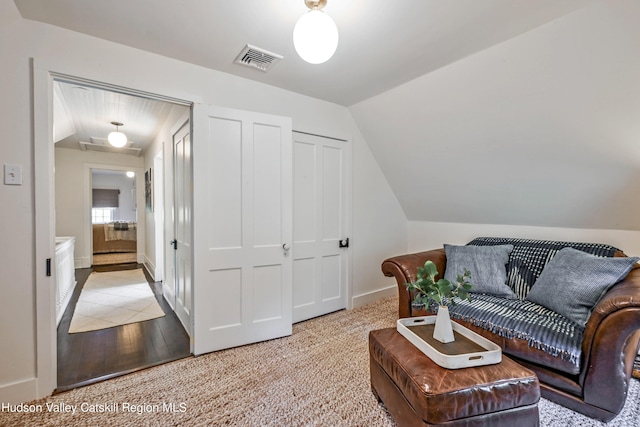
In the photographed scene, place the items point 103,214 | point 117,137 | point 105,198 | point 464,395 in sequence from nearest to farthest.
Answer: point 464,395 < point 117,137 < point 105,198 < point 103,214

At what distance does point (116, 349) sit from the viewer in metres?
2.46

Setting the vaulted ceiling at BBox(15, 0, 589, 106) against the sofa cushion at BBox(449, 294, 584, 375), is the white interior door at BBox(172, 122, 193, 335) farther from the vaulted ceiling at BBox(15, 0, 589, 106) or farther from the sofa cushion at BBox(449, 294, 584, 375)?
the sofa cushion at BBox(449, 294, 584, 375)

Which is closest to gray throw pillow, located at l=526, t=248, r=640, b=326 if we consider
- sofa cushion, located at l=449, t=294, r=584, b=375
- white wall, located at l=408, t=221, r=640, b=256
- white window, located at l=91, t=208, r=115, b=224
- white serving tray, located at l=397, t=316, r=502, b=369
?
sofa cushion, located at l=449, t=294, r=584, b=375

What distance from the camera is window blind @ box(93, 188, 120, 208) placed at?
10.4 meters

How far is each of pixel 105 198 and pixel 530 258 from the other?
12.6 meters

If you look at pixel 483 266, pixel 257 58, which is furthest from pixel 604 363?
pixel 257 58

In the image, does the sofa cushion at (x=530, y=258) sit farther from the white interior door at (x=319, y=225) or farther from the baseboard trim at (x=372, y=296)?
the white interior door at (x=319, y=225)

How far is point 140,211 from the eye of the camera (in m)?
6.28

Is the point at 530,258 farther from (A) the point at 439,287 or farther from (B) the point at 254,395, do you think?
(B) the point at 254,395

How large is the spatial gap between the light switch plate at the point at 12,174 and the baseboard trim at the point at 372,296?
3029mm

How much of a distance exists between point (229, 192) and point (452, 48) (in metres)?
2.05

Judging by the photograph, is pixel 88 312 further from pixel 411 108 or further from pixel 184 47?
pixel 411 108

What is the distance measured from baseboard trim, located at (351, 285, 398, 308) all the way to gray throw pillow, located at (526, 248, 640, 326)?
1.71 m

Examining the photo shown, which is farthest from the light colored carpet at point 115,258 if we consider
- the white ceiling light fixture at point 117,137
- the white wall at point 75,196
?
the white ceiling light fixture at point 117,137
